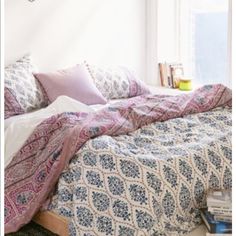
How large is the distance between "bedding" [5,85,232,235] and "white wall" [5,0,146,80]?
1.35 m

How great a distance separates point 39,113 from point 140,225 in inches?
52.7

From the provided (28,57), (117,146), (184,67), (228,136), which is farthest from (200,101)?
(184,67)

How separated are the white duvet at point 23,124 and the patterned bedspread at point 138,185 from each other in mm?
513

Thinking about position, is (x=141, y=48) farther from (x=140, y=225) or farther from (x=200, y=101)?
(x=140, y=225)

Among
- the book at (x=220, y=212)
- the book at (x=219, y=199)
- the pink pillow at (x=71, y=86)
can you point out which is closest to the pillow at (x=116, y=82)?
the pink pillow at (x=71, y=86)

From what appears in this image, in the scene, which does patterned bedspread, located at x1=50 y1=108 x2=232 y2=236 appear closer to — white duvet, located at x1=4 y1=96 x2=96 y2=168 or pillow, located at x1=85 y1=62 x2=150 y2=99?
white duvet, located at x1=4 y1=96 x2=96 y2=168

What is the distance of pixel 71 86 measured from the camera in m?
3.39

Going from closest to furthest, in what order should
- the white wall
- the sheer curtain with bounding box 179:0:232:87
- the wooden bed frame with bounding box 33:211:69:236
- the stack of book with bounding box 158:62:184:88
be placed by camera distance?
the wooden bed frame with bounding box 33:211:69:236 < the white wall < the sheer curtain with bounding box 179:0:232:87 < the stack of book with bounding box 158:62:184:88

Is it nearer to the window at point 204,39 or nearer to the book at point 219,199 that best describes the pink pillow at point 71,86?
the window at point 204,39

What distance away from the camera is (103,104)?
11.5ft

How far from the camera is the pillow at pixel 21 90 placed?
3061 mm

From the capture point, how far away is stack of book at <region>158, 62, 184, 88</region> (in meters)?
4.63

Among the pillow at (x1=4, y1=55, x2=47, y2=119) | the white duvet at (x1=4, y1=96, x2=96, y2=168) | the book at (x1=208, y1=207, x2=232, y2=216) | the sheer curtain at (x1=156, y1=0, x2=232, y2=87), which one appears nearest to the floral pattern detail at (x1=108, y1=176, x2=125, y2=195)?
the book at (x1=208, y1=207, x2=232, y2=216)

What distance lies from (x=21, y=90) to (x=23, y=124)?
55cm
